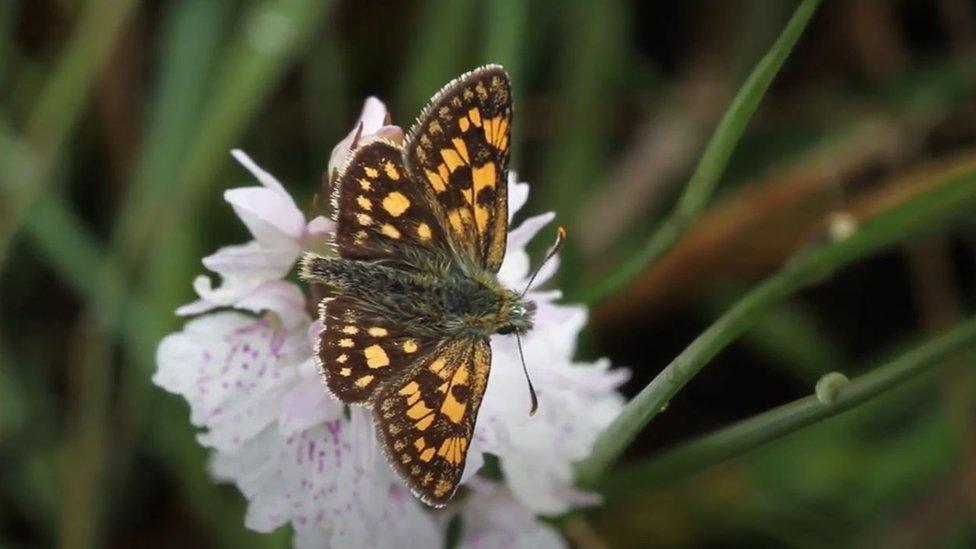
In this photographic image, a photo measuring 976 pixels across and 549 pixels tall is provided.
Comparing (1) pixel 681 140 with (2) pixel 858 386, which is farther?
(1) pixel 681 140

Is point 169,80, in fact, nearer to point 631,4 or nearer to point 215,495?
point 215,495

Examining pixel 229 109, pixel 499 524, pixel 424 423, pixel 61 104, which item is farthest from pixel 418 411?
pixel 61 104

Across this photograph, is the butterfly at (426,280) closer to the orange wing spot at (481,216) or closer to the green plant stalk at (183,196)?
the orange wing spot at (481,216)

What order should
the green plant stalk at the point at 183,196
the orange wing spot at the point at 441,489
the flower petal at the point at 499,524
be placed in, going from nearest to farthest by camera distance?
1. the orange wing spot at the point at 441,489
2. the flower petal at the point at 499,524
3. the green plant stalk at the point at 183,196

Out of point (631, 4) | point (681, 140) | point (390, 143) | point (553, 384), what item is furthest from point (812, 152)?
point (390, 143)

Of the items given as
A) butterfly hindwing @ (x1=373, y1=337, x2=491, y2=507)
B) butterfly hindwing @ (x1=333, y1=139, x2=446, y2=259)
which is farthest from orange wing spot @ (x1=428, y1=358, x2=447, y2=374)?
butterfly hindwing @ (x1=333, y1=139, x2=446, y2=259)

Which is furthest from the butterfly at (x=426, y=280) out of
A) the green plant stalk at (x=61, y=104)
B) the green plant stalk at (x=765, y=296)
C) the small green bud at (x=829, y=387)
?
the green plant stalk at (x=61, y=104)
